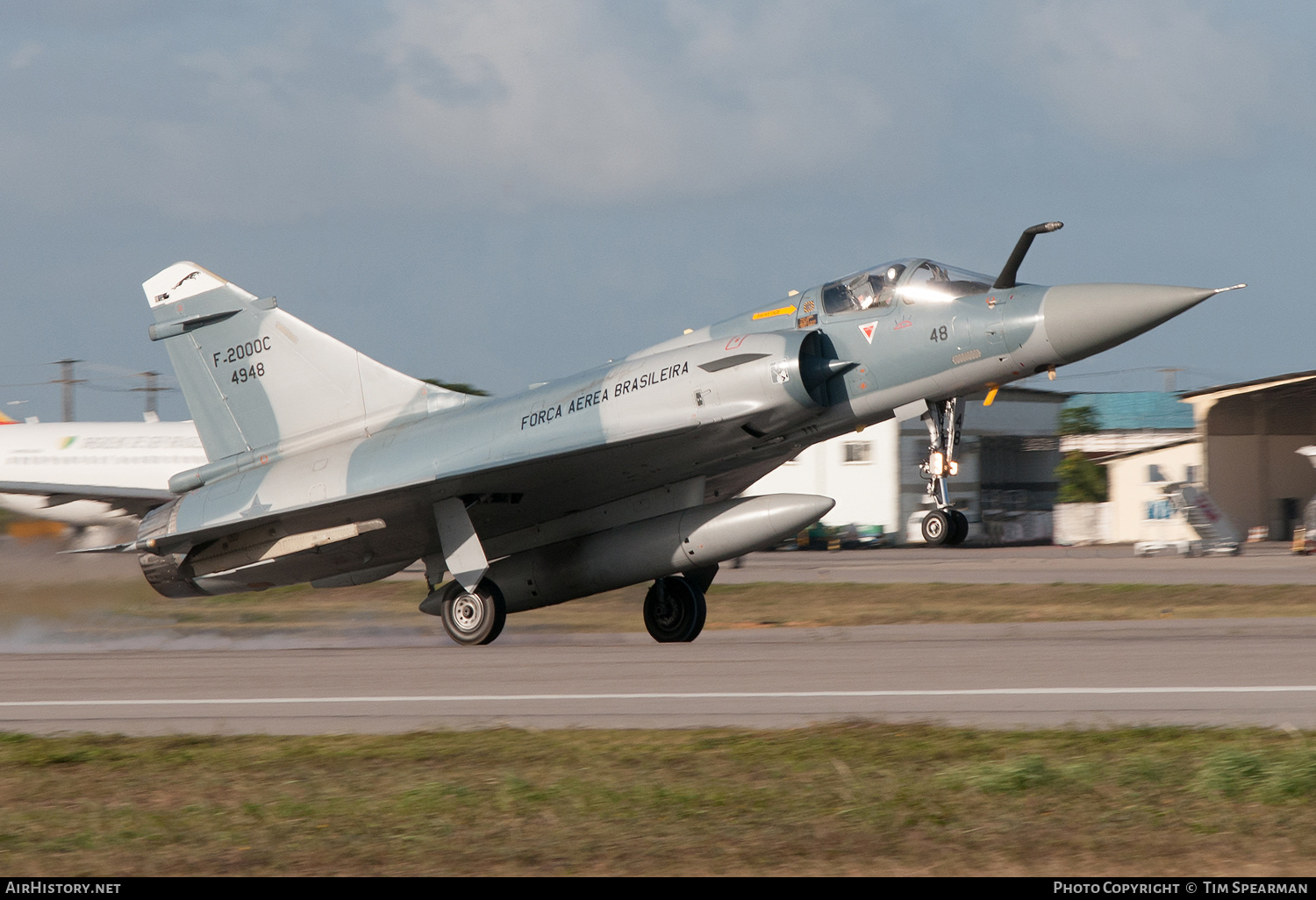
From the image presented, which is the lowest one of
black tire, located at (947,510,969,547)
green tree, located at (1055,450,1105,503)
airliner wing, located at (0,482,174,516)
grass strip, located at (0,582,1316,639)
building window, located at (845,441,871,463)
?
grass strip, located at (0,582,1316,639)

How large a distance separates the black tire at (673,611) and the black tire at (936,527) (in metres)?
4.01

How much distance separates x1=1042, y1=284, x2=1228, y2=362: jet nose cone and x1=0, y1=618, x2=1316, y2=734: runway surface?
308cm

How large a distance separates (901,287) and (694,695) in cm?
539

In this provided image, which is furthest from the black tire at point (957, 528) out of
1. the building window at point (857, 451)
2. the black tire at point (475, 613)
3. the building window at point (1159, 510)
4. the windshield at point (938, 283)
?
the building window at point (857, 451)

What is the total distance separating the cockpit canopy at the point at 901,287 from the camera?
45.2ft

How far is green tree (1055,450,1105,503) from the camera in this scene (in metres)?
60.3

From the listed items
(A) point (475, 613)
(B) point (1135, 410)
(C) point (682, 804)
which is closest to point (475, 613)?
(A) point (475, 613)

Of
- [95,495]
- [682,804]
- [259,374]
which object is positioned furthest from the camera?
[95,495]

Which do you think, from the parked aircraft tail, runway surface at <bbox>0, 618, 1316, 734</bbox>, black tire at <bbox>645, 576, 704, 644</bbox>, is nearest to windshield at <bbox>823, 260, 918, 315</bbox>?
runway surface at <bbox>0, 618, 1316, 734</bbox>

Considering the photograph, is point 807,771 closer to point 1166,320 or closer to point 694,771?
point 694,771

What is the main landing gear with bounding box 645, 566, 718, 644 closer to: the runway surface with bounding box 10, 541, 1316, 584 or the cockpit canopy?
the cockpit canopy

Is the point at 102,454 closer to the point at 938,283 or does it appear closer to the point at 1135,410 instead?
the point at 938,283

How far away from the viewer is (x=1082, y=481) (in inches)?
2378
